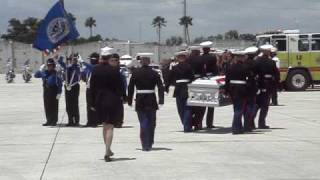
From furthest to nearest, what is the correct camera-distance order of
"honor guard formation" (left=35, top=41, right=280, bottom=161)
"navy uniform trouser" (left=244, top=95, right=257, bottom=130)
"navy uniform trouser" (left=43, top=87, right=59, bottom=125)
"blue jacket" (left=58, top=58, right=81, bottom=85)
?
"navy uniform trouser" (left=43, top=87, right=59, bottom=125)
"blue jacket" (left=58, top=58, right=81, bottom=85)
"navy uniform trouser" (left=244, top=95, right=257, bottom=130)
"honor guard formation" (left=35, top=41, right=280, bottom=161)

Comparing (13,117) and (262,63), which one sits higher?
(262,63)

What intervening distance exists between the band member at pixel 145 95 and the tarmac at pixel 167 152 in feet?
1.30

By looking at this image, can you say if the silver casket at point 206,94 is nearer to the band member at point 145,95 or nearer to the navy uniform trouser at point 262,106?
the navy uniform trouser at point 262,106

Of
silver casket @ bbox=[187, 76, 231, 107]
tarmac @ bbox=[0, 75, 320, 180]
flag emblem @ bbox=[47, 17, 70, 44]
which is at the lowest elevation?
tarmac @ bbox=[0, 75, 320, 180]

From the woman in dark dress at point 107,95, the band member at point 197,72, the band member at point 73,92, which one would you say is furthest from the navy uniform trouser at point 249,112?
the woman in dark dress at point 107,95

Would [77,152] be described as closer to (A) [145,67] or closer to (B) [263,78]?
(A) [145,67]

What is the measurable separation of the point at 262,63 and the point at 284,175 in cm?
699

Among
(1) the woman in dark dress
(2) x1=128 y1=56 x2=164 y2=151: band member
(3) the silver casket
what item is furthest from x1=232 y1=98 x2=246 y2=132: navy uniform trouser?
(1) the woman in dark dress

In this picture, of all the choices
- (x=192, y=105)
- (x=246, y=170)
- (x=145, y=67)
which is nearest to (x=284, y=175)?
(x=246, y=170)

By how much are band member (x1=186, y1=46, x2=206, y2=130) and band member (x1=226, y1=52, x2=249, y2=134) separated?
1073mm

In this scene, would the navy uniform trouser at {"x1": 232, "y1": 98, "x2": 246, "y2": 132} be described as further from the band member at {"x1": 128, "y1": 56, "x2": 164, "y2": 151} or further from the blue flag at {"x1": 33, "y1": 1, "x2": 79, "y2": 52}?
the blue flag at {"x1": 33, "y1": 1, "x2": 79, "y2": 52}

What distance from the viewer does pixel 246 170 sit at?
11117 millimetres

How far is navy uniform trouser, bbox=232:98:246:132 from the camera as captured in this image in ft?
52.7

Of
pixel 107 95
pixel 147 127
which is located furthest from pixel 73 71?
pixel 107 95
